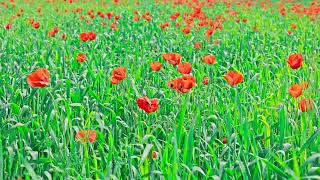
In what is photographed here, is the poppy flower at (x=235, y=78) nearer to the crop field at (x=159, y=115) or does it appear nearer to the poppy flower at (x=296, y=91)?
the crop field at (x=159, y=115)

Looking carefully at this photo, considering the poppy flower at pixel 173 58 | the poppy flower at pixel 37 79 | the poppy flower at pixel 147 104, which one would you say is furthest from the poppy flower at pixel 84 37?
the poppy flower at pixel 147 104

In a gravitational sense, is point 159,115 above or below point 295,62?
below

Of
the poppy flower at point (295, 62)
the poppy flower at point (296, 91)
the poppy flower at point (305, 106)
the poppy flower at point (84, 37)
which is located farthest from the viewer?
the poppy flower at point (84, 37)

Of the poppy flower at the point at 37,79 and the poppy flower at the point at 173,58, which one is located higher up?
the poppy flower at the point at 37,79

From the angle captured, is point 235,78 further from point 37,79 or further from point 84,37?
point 84,37

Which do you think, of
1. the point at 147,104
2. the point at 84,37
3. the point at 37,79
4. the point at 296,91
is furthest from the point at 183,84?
the point at 84,37

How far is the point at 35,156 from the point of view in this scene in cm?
241

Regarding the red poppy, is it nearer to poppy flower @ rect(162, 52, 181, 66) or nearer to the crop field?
the crop field

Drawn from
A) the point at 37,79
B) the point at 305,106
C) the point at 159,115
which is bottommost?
the point at 159,115

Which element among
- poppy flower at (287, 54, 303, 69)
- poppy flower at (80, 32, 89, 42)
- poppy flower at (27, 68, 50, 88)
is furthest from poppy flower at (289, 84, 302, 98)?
poppy flower at (80, 32, 89, 42)

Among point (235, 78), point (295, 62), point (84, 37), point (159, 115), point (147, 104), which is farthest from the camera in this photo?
point (84, 37)

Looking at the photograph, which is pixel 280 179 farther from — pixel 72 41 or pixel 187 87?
pixel 72 41

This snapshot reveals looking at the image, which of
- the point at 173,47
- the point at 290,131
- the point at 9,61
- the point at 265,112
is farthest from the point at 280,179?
the point at 173,47

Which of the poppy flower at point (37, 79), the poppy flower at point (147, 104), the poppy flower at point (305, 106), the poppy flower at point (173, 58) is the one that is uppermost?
the poppy flower at point (37, 79)
